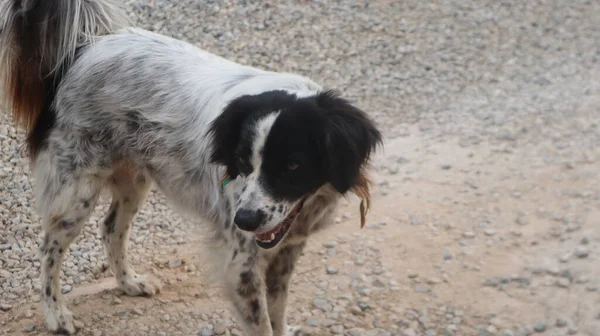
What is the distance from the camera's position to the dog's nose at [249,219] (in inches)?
128

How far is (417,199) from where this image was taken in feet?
18.2

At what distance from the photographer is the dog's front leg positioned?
368cm

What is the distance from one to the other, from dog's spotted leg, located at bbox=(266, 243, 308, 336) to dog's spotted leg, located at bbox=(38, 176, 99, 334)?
112 centimetres

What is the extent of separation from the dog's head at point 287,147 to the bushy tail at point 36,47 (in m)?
1.26

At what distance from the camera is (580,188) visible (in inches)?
217

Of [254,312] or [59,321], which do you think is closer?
[254,312]

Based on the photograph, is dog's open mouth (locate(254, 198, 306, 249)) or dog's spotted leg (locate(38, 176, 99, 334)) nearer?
dog's open mouth (locate(254, 198, 306, 249))

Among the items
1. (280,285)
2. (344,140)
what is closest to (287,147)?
(344,140)

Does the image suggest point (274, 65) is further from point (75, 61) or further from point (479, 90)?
point (75, 61)

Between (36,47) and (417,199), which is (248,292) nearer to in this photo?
(36,47)

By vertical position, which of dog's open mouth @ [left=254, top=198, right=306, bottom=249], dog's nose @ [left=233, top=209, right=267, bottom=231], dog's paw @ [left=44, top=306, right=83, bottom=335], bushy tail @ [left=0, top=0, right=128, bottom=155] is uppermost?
bushy tail @ [left=0, top=0, right=128, bottom=155]

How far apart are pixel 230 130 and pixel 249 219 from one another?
17.7 inches

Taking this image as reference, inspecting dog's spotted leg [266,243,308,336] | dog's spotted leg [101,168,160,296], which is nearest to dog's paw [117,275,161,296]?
dog's spotted leg [101,168,160,296]

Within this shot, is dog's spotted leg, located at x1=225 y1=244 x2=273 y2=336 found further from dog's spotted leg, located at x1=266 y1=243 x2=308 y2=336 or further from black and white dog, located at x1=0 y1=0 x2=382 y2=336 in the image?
dog's spotted leg, located at x1=266 y1=243 x2=308 y2=336
